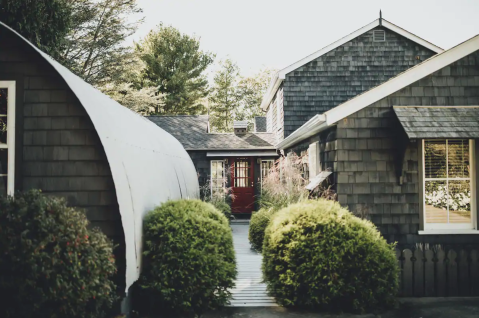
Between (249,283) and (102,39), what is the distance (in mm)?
17521

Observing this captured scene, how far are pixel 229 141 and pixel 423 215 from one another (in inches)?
428

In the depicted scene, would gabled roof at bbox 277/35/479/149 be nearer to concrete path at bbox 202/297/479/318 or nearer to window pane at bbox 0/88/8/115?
concrete path at bbox 202/297/479/318

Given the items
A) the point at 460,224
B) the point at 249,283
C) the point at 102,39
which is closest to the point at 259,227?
the point at 249,283

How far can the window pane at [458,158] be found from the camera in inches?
290

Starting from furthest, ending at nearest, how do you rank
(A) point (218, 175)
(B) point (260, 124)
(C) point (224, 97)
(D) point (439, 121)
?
1. (C) point (224, 97)
2. (B) point (260, 124)
3. (A) point (218, 175)
4. (D) point (439, 121)

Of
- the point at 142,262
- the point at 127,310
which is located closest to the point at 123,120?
the point at 142,262

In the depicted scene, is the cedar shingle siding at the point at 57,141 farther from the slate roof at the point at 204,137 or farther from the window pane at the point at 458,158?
the slate roof at the point at 204,137

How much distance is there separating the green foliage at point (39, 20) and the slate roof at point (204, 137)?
652 cm

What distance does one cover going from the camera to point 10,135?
200 inches

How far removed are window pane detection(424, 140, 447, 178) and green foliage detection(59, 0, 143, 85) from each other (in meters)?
16.9

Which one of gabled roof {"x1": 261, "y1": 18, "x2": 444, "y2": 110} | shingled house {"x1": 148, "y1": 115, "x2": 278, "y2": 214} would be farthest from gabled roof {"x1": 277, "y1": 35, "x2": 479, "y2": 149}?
shingled house {"x1": 148, "y1": 115, "x2": 278, "y2": 214}

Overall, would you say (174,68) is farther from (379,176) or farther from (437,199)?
(437,199)

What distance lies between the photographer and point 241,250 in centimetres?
1035

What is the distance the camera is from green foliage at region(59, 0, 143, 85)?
20.1 meters
